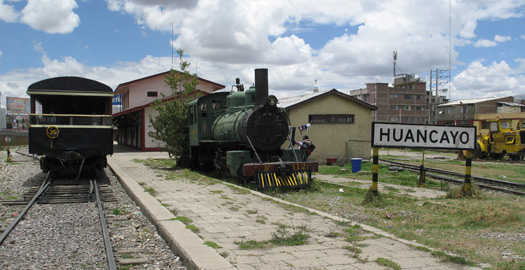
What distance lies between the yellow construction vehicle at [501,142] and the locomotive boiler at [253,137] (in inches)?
680

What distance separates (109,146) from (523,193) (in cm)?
1131

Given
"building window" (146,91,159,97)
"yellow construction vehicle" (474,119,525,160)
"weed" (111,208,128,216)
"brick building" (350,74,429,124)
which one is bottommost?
"weed" (111,208,128,216)

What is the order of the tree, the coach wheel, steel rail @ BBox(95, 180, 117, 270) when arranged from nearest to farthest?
1. steel rail @ BBox(95, 180, 117, 270)
2. the coach wheel
3. the tree

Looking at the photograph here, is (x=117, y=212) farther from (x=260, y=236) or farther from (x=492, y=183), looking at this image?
(x=492, y=183)

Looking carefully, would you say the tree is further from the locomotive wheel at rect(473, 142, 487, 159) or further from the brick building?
the brick building

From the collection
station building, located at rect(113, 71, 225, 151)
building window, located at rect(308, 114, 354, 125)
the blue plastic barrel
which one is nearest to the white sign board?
the blue plastic barrel

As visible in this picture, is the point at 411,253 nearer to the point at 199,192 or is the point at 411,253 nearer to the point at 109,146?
the point at 199,192

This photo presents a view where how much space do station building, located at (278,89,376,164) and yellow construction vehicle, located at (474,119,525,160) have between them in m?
7.73

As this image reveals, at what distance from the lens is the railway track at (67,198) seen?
19.0 feet

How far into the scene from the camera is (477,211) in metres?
6.89

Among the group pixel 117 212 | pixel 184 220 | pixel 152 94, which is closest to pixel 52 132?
pixel 117 212

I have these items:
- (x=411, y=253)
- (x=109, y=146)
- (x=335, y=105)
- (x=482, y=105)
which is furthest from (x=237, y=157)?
(x=482, y=105)

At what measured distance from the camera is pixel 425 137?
339 inches

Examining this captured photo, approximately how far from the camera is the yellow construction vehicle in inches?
937
